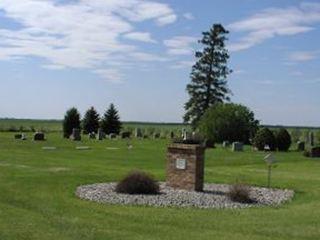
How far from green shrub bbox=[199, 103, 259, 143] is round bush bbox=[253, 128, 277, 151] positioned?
25.7ft

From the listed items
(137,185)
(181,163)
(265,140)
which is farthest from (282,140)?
(137,185)

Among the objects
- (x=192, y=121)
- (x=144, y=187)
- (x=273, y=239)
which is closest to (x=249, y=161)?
(x=144, y=187)

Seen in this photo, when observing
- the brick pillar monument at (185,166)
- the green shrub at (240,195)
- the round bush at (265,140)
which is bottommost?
the green shrub at (240,195)

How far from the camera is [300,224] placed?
14.8 m

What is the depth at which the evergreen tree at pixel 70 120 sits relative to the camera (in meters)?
70.2

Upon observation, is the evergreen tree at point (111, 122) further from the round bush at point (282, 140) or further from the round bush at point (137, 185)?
the round bush at point (137, 185)

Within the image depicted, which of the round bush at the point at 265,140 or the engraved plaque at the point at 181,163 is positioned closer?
the engraved plaque at the point at 181,163

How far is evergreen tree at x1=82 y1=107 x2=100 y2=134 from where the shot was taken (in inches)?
3150

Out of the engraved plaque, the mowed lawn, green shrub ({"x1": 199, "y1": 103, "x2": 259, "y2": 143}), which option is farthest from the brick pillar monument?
green shrub ({"x1": 199, "y1": 103, "x2": 259, "y2": 143})

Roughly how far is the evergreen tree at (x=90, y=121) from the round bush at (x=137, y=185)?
60.0m

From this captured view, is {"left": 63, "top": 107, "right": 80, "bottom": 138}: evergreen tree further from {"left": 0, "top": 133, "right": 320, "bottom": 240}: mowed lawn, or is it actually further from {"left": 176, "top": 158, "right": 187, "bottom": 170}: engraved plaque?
{"left": 176, "top": 158, "right": 187, "bottom": 170}: engraved plaque

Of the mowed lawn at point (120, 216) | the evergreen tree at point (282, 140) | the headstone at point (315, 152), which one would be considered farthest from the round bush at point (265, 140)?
the mowed lawn at point (120, 216)

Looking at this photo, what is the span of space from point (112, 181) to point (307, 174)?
9.79 meters

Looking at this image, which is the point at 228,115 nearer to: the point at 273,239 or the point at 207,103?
the point at 207,103
